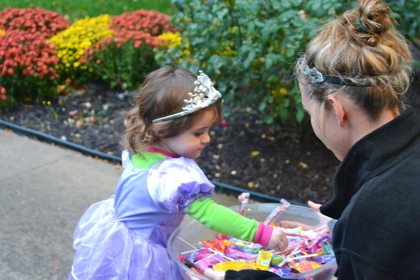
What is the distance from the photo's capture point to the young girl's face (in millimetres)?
2211

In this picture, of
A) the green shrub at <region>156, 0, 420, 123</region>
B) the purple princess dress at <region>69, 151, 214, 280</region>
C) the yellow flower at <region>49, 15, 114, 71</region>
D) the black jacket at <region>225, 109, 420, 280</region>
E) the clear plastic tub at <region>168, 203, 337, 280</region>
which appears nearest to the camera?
the black jacket at <region>225, 109, 420, 280</region>

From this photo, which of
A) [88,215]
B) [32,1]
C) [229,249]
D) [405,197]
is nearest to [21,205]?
[88,215]

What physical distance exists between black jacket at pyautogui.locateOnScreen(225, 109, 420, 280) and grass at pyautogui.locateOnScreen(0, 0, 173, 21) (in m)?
8.63

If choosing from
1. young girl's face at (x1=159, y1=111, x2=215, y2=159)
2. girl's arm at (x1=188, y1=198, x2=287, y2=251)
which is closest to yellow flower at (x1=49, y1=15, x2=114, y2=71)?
young girl's face at (x1=159, y1=111, x2=215, y2=159)

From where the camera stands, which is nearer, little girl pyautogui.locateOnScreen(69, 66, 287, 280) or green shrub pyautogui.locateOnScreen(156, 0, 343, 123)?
little girl pyautogui.locateOnScreen(69, 66, 287, 280)

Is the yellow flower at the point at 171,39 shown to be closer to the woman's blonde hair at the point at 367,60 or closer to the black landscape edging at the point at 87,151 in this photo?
the black landscape edging at the point at 87,151

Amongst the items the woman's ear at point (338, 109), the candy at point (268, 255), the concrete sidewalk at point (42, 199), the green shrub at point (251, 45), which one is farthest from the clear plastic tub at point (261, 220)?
the green shrub at point (251, 45)

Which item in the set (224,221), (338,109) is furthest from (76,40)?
(338,109)

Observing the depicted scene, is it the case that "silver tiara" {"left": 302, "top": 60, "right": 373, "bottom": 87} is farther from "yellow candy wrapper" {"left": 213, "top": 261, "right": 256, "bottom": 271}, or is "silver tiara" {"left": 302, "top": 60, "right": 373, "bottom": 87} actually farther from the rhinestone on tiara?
"yellow candy wrapper" {"left": 213, "top": 261, "right": 256, "bottom": 271}

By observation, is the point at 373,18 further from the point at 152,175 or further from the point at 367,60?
the point at 152,175

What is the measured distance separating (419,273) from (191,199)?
90cm

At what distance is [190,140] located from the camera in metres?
2.21

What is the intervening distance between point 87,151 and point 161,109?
2.80 metres

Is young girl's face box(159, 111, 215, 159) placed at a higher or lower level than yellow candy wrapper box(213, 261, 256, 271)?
higher
